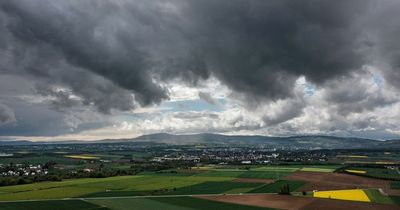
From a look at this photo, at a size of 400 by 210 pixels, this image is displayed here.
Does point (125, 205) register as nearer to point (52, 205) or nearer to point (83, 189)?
point (52, 205)

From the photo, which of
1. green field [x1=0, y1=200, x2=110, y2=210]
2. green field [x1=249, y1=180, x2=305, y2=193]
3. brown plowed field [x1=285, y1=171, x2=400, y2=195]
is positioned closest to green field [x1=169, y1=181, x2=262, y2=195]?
green field [x1=249, y1=180, x2=305, y2=193]

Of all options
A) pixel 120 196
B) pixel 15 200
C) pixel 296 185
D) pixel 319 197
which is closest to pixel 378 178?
pixel 296 185

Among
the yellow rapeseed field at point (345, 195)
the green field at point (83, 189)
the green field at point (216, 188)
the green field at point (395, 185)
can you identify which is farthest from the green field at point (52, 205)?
the green field at point (395, 185)

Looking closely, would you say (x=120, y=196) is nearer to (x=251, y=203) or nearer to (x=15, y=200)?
(x=15, y=200)

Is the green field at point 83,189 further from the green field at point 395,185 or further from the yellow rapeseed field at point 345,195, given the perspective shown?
the green field at point 395,185

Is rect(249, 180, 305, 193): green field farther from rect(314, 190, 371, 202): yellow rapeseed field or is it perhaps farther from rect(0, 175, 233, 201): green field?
rect(0, 175, 233, 201): green field
